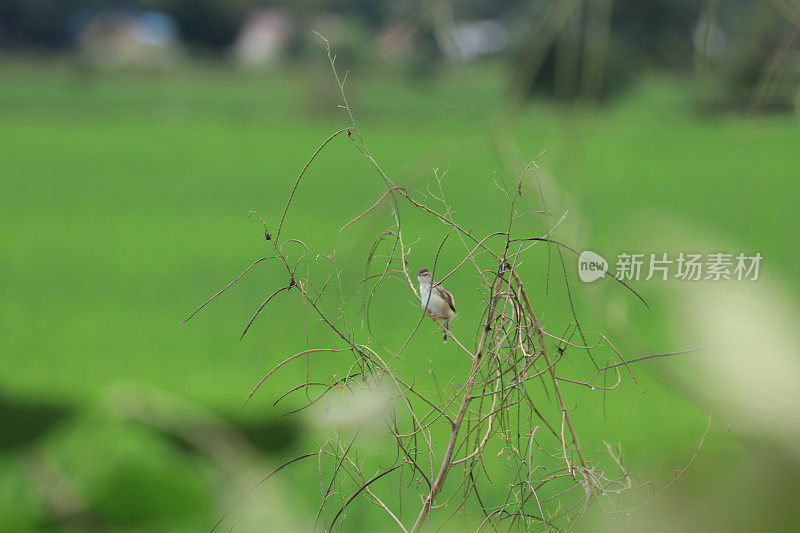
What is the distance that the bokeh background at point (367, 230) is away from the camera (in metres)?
0.14

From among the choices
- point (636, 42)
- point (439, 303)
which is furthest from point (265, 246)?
point (439, 303)

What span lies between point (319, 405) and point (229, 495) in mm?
49

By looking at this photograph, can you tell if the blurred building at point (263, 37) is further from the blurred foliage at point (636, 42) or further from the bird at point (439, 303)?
the bird at point (439, 303)

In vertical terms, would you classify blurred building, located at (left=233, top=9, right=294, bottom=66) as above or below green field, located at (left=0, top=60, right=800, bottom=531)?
above

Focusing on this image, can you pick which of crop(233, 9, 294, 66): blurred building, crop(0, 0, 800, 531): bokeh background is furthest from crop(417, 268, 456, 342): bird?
crop(233, 9, 294, 66): blurred building

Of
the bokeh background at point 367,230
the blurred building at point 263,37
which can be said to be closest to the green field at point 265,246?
the bokeh background at point 367,230

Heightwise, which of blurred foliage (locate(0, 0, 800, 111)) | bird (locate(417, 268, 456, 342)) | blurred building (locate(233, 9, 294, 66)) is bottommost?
bird (locate(417, 268, 456, 342))

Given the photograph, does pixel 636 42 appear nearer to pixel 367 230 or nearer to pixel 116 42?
pixel 367 230

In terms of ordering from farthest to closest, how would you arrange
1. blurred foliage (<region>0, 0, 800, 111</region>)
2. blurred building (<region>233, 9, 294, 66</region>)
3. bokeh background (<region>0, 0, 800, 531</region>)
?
1. blurred building (<region>233, 9, 294, 66</region>)
2. blurred foliage (<region>0, 0, 800, 111</region>)
3. bokeh background (<region>0, 0, 800, 531</region>)

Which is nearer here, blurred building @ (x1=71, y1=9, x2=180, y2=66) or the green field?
the green field

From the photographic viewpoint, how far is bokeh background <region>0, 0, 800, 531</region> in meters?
0.14

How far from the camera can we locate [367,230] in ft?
0.85

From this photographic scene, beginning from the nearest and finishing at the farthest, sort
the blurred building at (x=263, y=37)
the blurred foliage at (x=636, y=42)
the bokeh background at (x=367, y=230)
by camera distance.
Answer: the bokeh background at (x=367, y=230)
the blurred foliage at (x=636, y=42)
the blurred building at (x=263, y=37)

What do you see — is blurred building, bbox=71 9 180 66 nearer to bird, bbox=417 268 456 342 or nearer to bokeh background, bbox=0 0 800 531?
bokeh background, bbox=0 0 800 531
